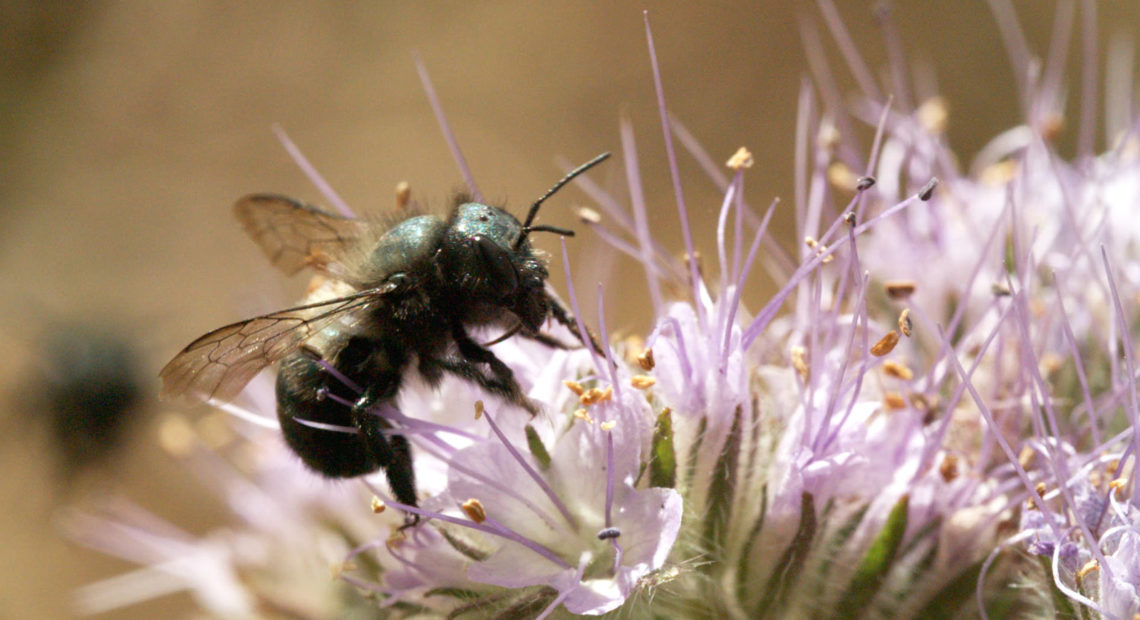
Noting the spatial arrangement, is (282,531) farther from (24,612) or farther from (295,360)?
(24,612)

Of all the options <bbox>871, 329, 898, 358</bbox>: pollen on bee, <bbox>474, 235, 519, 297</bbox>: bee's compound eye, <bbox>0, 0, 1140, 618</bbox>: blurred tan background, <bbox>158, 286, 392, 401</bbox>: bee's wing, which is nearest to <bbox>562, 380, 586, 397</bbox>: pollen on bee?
<bbox>474, 235, 519, 297</bbox>: bee's compound eye

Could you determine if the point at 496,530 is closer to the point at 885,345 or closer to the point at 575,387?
the point at 575,387

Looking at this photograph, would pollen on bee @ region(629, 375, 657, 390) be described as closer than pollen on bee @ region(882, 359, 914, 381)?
Yes

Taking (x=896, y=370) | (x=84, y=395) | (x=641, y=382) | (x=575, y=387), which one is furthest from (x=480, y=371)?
(x=84, y=395)

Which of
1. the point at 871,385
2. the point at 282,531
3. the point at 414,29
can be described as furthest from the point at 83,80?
the point at 871,385

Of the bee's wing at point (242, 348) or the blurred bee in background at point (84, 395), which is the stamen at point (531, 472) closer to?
the bee's wing at point (242, 348)

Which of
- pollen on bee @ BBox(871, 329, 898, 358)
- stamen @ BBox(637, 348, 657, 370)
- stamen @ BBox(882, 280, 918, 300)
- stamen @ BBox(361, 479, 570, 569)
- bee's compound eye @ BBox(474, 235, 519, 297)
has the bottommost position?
stamen @ BBox(361, 479, 570, 569)

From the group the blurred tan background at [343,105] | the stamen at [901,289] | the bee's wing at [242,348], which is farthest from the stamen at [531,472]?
the blurred tan background at [343,105]

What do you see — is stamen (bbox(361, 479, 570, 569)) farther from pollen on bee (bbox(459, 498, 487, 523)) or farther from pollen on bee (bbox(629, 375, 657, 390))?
pollen on bee (bbox(629, 375, 657, 390))
